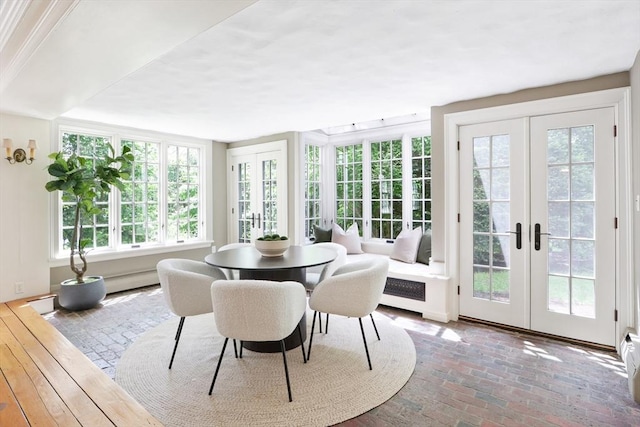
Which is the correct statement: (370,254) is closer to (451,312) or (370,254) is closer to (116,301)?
(451,312)

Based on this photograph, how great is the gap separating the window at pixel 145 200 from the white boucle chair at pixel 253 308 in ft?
9.79

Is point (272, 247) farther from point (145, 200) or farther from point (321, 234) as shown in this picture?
point (145, 200)

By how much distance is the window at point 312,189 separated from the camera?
5.33 meters

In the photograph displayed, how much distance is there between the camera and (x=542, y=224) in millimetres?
3172

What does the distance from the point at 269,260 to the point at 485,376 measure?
1.84m

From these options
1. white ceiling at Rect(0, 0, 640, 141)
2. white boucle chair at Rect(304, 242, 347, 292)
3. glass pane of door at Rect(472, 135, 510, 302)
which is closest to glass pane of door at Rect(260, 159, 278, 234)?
white ceiling at Rect(0, 0, 640, 141)

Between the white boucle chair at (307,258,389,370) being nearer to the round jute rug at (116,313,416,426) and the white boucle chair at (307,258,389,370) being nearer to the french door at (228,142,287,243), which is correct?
the round jute rug at (116,313,416,426)

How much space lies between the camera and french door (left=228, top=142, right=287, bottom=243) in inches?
209

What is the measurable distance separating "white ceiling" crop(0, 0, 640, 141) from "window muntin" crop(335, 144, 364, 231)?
5.45ft

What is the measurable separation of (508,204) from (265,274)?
2499 millimetres

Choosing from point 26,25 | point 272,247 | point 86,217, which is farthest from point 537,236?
point 86,217

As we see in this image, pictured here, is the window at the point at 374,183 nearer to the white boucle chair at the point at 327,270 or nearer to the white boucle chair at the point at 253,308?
the white boucle chair at the point at 327,270

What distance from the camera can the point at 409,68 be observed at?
8.87 feet

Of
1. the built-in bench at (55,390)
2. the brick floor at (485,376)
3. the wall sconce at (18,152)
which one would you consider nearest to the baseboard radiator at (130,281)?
the brick floor at (485,376)
